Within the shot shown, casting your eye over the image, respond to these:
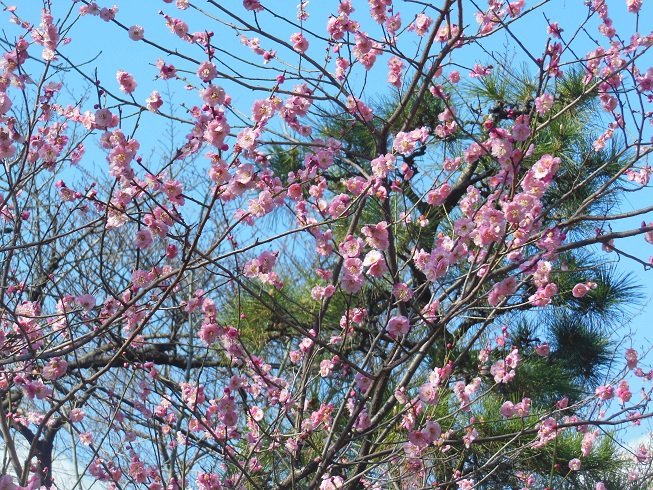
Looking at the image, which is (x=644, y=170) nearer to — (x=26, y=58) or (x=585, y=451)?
(x=585, y=451)

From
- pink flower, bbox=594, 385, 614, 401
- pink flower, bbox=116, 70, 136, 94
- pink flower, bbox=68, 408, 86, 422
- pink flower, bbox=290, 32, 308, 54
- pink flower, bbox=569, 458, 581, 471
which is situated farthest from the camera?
pink flower, bbox=569, 458, 581, 471

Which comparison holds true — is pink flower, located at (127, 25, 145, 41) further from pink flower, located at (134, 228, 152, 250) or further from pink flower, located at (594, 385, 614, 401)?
pink flower, located at (594, 385, 614, 401)

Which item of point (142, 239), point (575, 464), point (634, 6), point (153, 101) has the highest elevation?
point (634, 6)

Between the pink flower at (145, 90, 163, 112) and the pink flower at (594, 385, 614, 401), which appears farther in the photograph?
the pink flower at (594, 385, 614, 401)

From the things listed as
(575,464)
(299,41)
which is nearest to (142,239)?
(299,41)

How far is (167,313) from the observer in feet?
18.7

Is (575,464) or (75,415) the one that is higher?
(75,415)

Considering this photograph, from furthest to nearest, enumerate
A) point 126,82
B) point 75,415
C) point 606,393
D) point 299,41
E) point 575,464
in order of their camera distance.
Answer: point 575,464, point 606,393, point 75,415, point 299,41, point 126,82

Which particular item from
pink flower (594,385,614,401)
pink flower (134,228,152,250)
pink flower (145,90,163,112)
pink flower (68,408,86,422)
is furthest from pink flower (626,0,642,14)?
pink flower (68,408,86,422)

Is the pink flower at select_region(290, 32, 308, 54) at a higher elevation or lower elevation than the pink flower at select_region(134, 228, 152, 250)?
higher

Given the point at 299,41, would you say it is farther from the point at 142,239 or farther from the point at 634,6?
the point at 634,6

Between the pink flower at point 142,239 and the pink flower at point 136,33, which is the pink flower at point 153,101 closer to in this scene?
the pink flower at point 136,33

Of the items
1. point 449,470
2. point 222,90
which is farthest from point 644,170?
point 449,470

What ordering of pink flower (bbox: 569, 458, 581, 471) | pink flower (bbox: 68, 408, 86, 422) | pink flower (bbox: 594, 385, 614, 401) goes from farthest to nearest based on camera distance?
pink flower (bbox: 569, 458, 581, 471) < pink flower (bbox: 594, 385, 614, 401) < pink flower (bbox: 68, 408, 86, 422)
